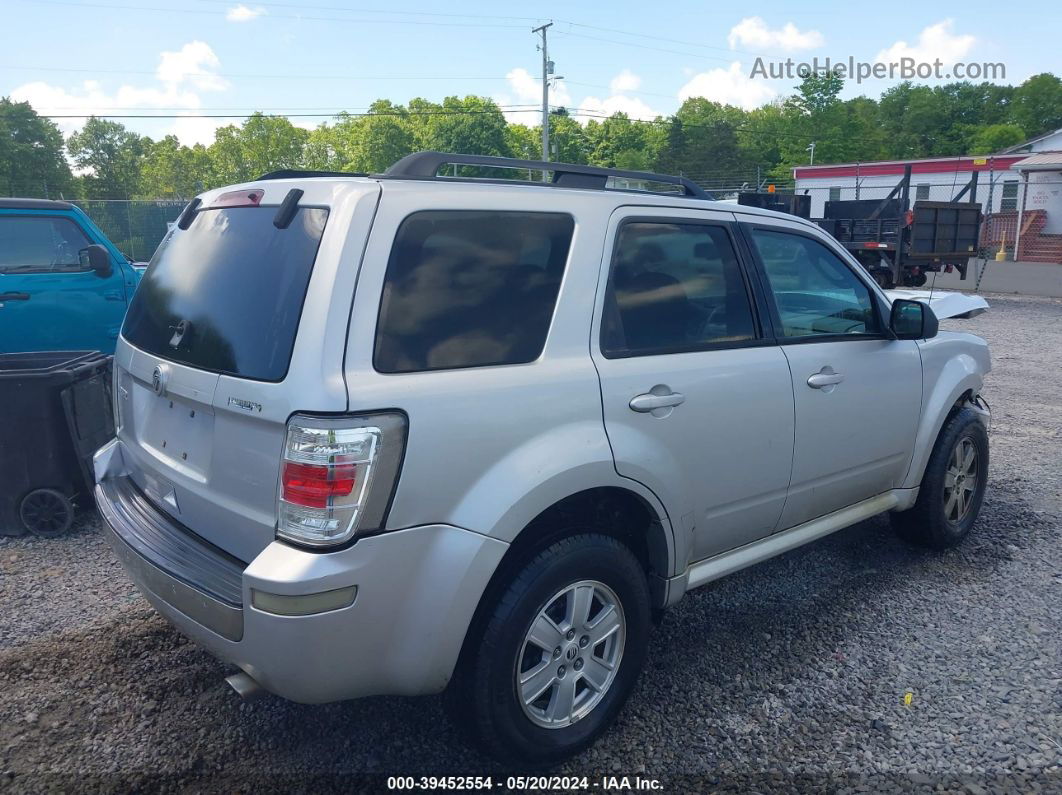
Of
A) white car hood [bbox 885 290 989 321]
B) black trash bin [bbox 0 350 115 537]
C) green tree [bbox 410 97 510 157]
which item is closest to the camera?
black trash bin [bbox 0 350 115 537]

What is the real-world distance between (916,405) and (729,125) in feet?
273

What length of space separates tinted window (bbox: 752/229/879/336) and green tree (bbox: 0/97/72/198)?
7394cm

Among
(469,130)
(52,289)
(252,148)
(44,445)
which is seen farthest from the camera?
(252,148)

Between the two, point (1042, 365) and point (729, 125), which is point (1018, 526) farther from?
point (729, 125)

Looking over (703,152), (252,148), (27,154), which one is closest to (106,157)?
(252,148)

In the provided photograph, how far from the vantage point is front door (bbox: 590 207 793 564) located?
9.37 feet

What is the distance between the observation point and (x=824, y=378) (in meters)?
3.56

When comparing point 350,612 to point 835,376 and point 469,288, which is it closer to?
point 469,288

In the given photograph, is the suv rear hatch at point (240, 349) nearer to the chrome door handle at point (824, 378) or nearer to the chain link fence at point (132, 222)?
the chrome door handle at point (824, 378)

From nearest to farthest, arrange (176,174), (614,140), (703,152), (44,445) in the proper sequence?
(44,445), (703,152), (176,174), (614,140)

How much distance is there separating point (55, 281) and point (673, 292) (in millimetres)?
5669

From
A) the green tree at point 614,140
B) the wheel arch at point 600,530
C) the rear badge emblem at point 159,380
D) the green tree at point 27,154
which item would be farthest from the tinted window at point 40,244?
the green tree at point 614,140

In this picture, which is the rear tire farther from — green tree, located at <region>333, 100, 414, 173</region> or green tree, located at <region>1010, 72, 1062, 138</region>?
green tree, located at <region>333, 100, 414, 173</region>

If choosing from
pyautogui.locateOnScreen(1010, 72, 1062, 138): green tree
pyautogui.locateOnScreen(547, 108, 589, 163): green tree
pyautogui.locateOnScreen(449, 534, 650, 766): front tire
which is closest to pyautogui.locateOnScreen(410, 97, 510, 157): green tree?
pyautogui.locateOnScreen(547, 108, 589, 163): green tree
